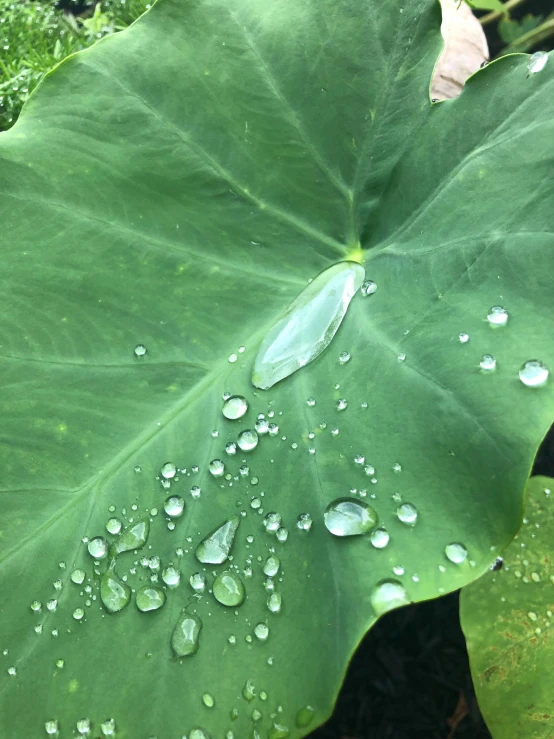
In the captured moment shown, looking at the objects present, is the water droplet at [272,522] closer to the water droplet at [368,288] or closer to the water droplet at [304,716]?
the water droplet at [304,716]

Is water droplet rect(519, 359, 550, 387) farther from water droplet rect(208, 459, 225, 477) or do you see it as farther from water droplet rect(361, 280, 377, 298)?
water droplet rect(208, 459, 225, 477)

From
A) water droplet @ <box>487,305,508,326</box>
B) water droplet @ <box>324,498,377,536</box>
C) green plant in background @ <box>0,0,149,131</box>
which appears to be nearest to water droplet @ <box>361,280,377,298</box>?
water droplet @ <box>487,305,508,326</box>

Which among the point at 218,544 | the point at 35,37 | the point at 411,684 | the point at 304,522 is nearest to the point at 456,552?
the point at 304,522

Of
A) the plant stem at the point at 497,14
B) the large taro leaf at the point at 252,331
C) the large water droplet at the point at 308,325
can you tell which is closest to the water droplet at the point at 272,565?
the large taro leaf at the point at 252,331

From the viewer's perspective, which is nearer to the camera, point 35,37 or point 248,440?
point 248,440

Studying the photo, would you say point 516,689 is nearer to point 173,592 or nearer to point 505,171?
point 173,592

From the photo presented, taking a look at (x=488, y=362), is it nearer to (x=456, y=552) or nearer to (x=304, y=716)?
(x=456, y=552)
